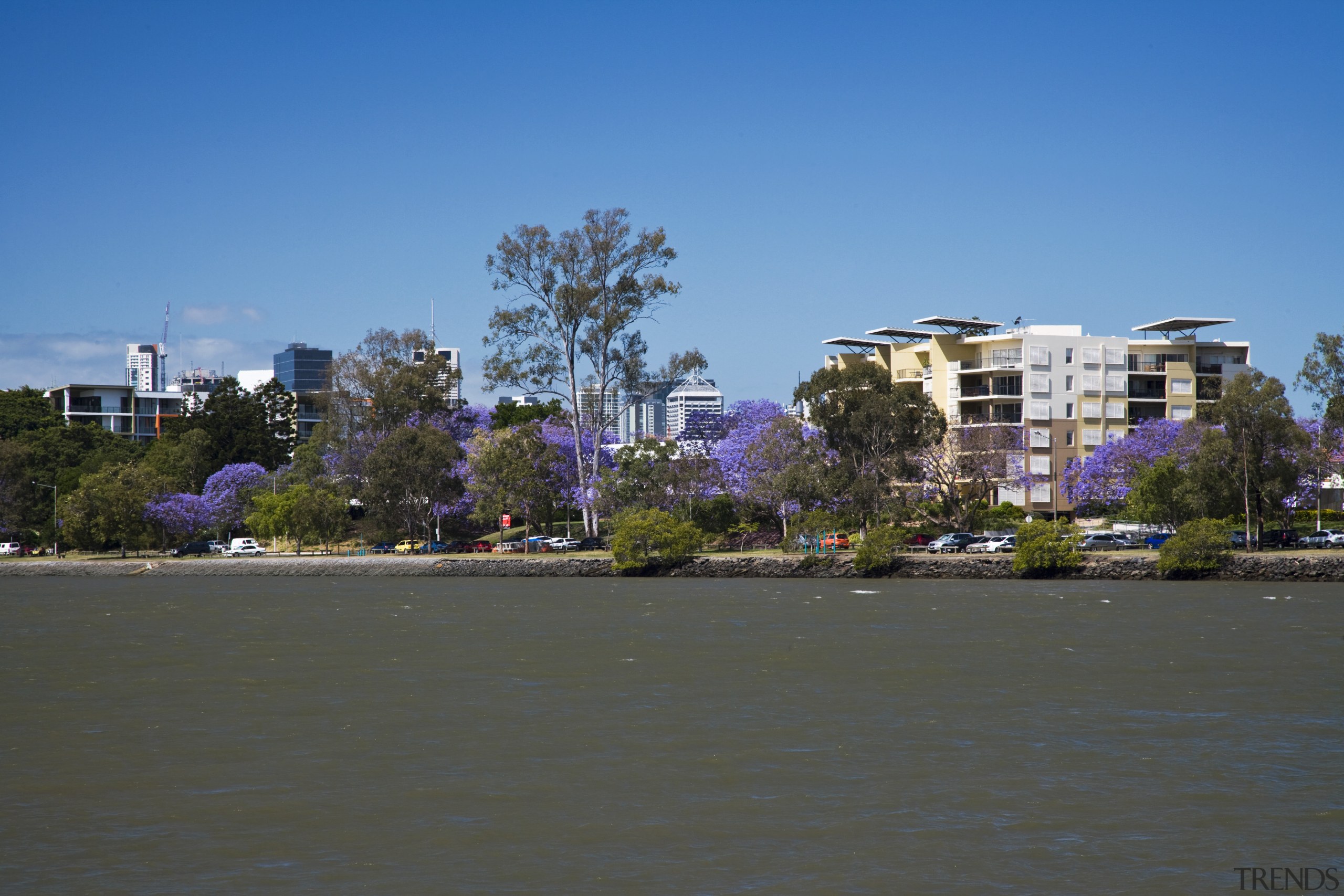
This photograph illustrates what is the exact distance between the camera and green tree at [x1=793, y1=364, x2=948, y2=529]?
7012 centimetres

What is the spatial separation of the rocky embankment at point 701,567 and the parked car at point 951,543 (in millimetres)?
3419

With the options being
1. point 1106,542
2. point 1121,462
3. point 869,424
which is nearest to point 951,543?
point 869,424

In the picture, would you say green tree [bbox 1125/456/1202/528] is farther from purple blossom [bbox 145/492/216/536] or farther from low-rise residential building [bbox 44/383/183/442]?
low-rise residential building [bbox 44/383/183/442]

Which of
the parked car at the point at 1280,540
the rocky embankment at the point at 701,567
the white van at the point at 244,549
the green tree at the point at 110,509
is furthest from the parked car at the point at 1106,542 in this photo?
the green tree at the point at 110,509

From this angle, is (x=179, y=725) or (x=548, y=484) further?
(x=548, y=484)

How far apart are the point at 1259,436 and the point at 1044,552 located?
11967mm

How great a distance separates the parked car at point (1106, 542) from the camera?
238 feet

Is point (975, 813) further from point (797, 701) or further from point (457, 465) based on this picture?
point (457, 465)

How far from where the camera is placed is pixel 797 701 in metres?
25.2

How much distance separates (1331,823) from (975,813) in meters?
4.21

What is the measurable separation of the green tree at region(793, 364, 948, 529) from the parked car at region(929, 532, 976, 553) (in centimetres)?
430

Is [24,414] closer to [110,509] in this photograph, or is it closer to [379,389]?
[110,509]

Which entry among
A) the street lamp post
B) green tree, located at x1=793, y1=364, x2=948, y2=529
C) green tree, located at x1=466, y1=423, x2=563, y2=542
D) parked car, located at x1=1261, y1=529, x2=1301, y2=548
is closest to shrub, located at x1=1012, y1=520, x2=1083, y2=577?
green tree, located at x1=793, y1=364, x2=948, y2=529

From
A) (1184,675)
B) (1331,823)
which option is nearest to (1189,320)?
(1184,675)
